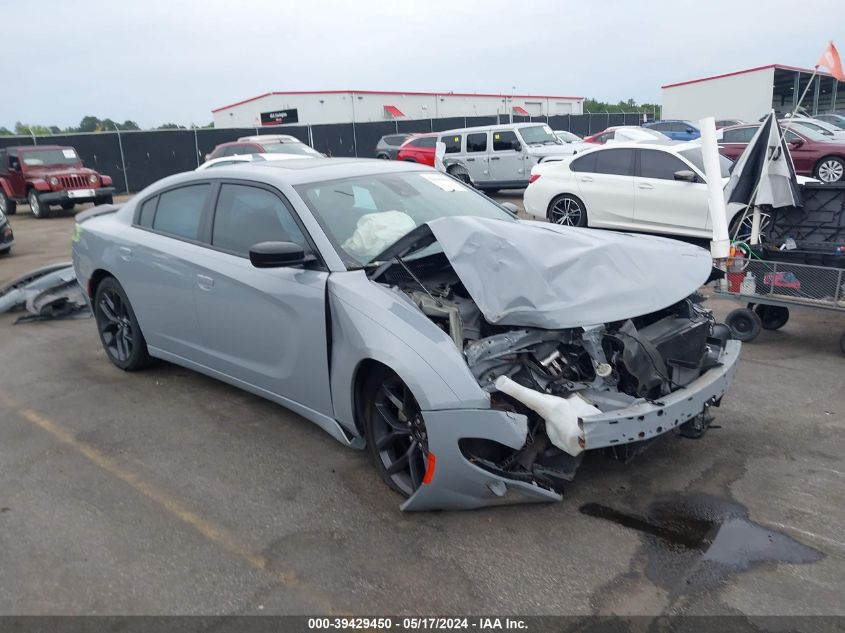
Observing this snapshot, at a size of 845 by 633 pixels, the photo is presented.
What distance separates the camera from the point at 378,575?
10.0 feet

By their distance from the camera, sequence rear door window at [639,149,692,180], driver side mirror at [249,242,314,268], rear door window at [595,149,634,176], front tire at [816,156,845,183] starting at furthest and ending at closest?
front tire at [816,156,845,183] < rear door window at [595,149,634,176] < rear door window at [639,149,692,180] < driver side mirror at [249,242,314,268]

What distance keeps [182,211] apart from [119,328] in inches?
53.0

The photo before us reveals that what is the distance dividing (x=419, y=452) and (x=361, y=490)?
48 cm

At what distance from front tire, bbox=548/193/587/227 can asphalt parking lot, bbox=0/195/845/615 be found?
22.6 feet

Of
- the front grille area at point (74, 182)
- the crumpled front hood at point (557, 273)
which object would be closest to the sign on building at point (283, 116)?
the front grille area at point (74, 182)

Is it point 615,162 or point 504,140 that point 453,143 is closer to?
point 504,140

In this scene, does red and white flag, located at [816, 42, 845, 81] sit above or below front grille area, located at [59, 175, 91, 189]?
above

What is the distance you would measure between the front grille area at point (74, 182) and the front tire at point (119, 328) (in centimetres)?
1413

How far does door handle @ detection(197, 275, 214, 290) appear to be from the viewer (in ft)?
14.8

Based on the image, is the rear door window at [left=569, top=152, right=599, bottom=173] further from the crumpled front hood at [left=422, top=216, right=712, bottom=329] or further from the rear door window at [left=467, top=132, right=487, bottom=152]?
the crumpled front hood at [left=422, top=216, right=712, bottom=329]

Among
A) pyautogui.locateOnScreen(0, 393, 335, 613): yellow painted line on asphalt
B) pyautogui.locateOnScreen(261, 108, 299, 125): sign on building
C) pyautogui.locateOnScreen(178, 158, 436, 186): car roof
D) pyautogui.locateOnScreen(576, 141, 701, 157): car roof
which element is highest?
pyautogui.locateOnScreen(261, 108, 299, 125): sign on building

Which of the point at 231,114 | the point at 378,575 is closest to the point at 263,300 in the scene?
the point at 378,575

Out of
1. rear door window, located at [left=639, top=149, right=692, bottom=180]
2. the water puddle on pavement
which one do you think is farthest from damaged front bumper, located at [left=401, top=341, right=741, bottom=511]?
rear door window, located at [left=639, top=149, right=692, bottom=180]

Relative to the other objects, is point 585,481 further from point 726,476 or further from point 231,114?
point 231,114
